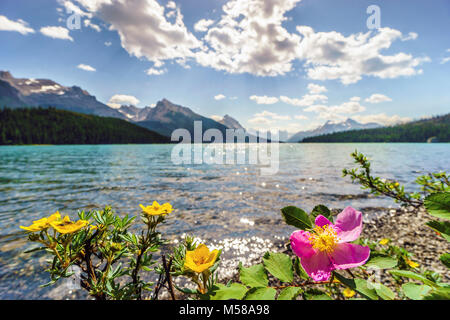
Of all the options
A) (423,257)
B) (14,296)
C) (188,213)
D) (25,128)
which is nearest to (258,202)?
(188,213)

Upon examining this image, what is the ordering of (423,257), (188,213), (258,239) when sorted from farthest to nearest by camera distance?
(188,213), (258,239), (423,257)

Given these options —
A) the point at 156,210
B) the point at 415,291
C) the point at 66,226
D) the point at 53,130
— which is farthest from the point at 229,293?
the point at 53,130

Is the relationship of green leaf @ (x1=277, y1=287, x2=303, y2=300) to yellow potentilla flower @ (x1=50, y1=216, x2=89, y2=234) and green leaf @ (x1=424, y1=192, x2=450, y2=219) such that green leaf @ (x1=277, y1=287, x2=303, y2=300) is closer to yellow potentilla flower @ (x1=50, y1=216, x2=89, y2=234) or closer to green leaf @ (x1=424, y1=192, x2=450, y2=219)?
green leaf @ (x1=424, y1=192, x2=450, y2=219)

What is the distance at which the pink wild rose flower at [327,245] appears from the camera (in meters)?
0.96

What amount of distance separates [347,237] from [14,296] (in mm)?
7856

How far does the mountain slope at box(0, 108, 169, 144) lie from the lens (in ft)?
411

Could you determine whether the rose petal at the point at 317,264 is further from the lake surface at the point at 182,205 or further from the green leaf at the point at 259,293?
the lake surface at the point at 182,205

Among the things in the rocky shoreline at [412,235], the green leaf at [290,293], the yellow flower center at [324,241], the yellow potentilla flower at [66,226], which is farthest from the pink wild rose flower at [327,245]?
the rocky shoreline at [412,235]

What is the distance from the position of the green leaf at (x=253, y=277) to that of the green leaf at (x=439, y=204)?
76cm

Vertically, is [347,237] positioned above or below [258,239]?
above

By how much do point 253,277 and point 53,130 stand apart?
7120 inches

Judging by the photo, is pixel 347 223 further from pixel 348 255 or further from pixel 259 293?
pixel 259 293
